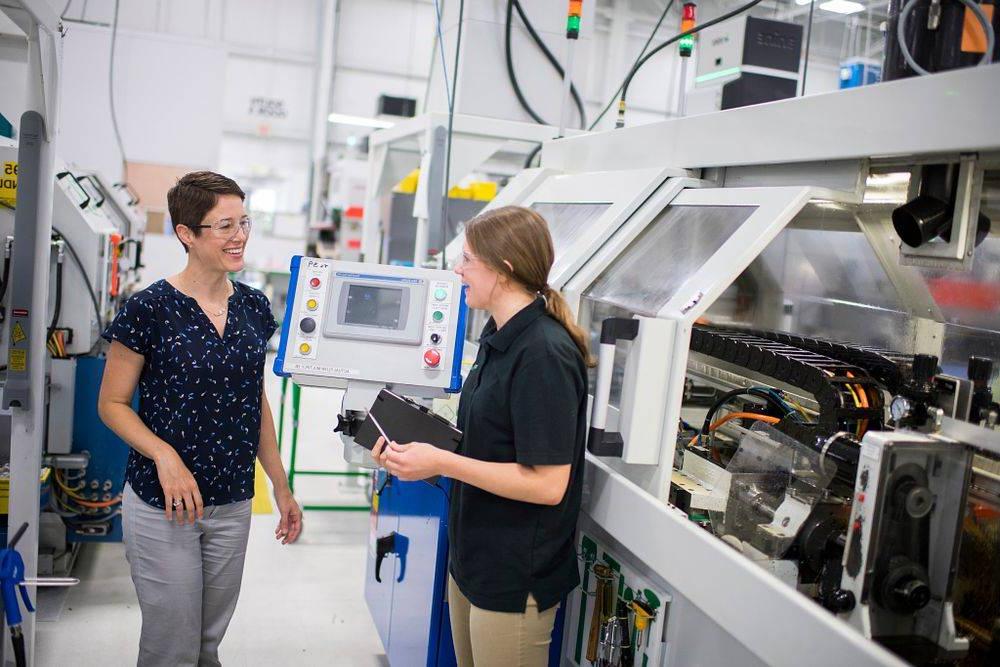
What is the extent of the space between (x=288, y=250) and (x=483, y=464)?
834 cm

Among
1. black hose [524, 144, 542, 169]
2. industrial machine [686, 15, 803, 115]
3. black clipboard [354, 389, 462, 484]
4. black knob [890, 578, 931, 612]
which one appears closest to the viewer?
black knob [890, 578, 931, 612]

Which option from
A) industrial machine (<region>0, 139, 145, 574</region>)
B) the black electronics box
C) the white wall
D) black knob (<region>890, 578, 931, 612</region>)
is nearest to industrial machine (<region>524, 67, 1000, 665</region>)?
black knob (<region>890, 578, 931, 612</region>)

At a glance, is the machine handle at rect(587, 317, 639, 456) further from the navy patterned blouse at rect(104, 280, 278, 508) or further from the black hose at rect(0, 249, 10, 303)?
the black hose at rect(0, 249, 10, 303)

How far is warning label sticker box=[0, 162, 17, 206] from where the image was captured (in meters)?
2.65

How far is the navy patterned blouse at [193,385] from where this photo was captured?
1.77 m

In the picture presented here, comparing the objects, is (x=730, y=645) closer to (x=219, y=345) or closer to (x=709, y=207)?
(x=709, y=207)

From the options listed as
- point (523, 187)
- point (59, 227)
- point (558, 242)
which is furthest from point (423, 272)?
point (59, 227)

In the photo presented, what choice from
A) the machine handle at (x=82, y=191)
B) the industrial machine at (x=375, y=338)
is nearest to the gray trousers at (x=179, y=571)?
the industrial machine at (x=375, y=338)

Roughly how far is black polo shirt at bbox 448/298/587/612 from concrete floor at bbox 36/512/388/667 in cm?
150

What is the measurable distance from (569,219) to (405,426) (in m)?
0.98

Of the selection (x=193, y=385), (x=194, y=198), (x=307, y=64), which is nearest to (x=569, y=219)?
(x=194, y=198)

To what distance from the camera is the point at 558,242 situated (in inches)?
92.3

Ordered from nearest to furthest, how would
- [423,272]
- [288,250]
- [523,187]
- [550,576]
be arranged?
1. [550,576]
2. [423,272]
3. [523,187]
4. [288,250]

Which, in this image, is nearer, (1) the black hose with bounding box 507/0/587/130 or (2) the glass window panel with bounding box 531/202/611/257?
(2) the glass window panel with bounding box 531/202/611/257
